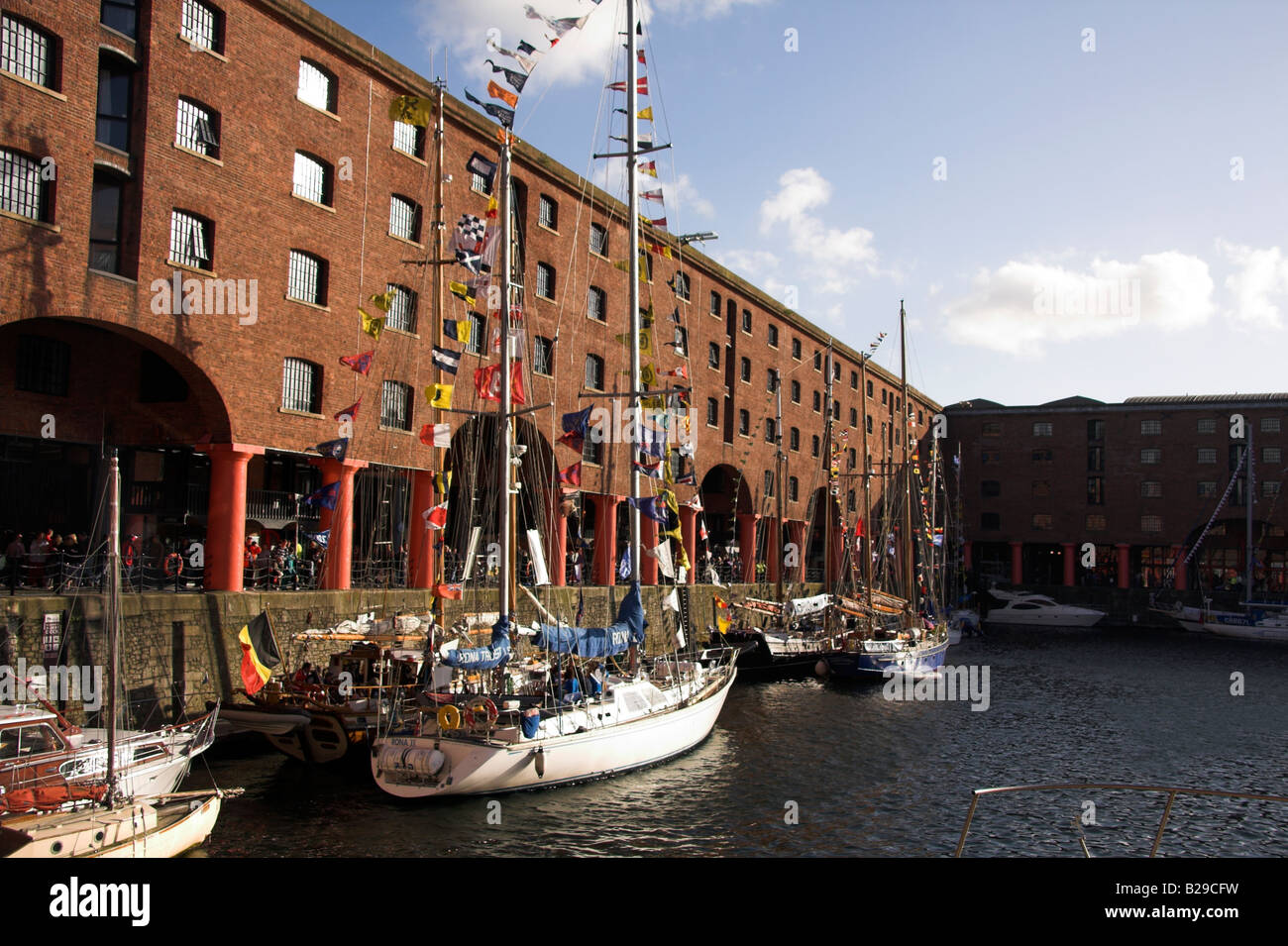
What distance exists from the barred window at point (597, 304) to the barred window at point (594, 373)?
181cm

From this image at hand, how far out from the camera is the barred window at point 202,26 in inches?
1003

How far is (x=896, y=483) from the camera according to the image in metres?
55.1

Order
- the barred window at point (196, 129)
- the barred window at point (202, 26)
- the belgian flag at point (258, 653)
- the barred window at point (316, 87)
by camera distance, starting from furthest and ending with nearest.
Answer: the barred window at point (316, 87) → the barred window at point (202, 26) → the barred window at point (196, 129) → the belgian flag at point (258, 653)

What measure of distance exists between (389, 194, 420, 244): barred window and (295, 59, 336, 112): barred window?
346 cm

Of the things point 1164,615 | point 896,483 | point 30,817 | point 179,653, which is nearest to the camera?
point 30,817

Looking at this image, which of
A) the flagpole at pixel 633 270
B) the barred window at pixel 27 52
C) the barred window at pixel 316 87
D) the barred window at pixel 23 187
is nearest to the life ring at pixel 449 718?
the flagpole at pixel 633 270

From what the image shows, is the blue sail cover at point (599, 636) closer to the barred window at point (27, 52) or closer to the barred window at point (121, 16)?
the barred window at point (27, 52)

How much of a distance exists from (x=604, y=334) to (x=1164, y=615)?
56314 mm

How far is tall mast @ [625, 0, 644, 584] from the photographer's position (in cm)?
2556

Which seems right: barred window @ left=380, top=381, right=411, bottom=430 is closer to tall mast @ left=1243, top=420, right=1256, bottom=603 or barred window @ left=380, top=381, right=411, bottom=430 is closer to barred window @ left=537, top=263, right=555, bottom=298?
barred window @ left=537, top=263, right=555, bottom=298

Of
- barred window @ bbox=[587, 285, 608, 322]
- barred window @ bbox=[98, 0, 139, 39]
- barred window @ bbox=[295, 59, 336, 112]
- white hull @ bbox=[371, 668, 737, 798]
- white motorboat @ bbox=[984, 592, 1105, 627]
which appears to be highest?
barred window @ bbox=[295, 59, 336, 112]

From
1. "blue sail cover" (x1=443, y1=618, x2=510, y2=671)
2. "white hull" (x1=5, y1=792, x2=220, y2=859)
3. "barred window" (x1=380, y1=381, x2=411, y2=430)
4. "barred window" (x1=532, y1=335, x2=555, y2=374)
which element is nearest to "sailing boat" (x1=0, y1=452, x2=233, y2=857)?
"white hull" (x1=5, y1=792, x2=220, y2=859)

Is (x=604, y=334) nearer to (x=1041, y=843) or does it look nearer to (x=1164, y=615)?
(x=1041, y=843)
